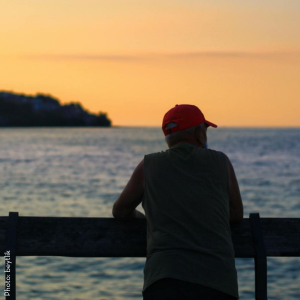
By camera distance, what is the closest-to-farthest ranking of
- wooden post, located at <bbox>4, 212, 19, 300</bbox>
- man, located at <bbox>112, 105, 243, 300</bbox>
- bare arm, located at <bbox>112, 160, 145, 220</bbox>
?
man, located at <bbox>112, 105, 243, 300</bbox> < bare arm, located at <bbox>112, 160, 145, 220</bbox> < wooden post, located at <bbox>4, 212, 19, 300</bbox>

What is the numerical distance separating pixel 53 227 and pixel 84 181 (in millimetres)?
28386

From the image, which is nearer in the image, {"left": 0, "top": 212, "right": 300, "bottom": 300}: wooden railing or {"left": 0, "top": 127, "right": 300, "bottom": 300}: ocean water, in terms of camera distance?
{"left": 0, "top": 212, "right": 300, "bottom": 300}: wooden railing

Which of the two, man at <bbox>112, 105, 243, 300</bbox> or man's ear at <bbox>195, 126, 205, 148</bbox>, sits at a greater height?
man's ear at <bbox>195, 126, 205, 148</bbox>

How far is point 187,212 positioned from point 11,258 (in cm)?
111

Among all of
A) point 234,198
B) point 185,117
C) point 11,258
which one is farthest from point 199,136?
point 11,258

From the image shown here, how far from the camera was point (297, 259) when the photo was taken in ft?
36.4

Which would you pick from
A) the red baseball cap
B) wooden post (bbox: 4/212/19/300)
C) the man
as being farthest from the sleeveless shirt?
wooden post (bbox: 4/212/19/300)

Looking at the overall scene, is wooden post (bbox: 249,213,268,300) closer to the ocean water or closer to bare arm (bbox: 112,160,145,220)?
bare arm (bbox: 112,160,145,220)

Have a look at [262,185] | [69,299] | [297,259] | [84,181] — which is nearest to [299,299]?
[297,259]

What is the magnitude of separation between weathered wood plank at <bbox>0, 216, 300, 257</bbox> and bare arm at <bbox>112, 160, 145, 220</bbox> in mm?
125

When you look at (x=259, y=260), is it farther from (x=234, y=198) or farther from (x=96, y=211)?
(x=96, y=211)

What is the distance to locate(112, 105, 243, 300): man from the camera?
2572mm

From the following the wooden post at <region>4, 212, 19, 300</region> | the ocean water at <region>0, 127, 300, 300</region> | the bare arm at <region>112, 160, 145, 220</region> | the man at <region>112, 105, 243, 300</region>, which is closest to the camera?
the man at <region>112, 105, 243, 300</region>

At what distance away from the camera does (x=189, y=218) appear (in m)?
2.66
